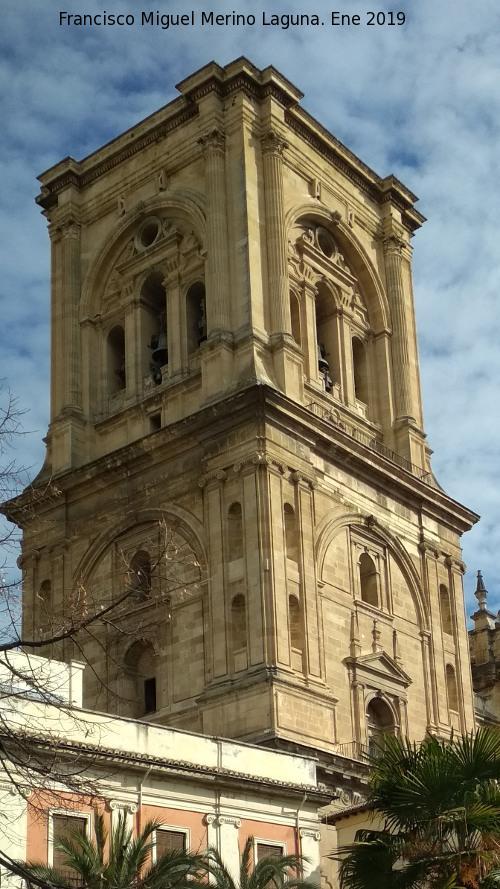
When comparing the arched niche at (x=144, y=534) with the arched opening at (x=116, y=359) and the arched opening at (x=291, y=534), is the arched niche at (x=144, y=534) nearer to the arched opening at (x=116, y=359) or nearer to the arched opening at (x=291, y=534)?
the arched opening at (x=291, y=534)

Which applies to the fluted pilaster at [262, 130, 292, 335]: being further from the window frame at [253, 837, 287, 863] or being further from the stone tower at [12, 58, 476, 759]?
the window frame at [253, 837, 287, 863]

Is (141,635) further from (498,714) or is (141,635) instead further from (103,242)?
(498,714)

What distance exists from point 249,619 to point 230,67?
16.1 meters

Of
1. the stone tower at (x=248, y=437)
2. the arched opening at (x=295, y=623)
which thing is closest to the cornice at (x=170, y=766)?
the stone tower at (x=248, y=437)

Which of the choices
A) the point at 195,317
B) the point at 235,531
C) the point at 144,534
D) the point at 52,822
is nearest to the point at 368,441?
the point at 195,317

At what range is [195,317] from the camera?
4691cm

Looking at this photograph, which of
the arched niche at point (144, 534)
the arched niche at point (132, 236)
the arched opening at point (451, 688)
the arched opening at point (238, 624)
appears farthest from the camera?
the arched niche at point (132, 236)

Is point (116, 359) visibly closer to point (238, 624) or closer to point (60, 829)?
point (238, 624)

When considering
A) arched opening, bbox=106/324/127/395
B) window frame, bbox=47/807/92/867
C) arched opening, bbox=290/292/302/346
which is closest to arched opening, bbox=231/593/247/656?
arched opening, bbox=290/292/302/346

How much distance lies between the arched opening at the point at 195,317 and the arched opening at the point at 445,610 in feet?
31.1

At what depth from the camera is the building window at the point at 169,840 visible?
94.5 ft

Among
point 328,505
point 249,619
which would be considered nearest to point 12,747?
point 249,619

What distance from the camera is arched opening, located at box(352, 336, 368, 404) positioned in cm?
4869

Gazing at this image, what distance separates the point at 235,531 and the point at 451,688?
8614 mm
